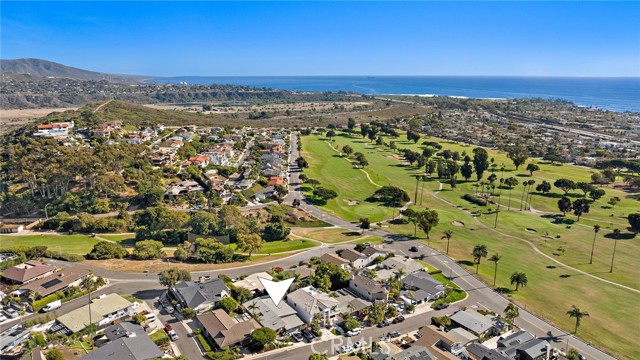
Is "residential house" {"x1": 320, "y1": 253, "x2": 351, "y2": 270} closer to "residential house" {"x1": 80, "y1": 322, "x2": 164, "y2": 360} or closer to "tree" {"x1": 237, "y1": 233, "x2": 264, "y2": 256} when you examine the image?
"tree" {"x1": 237, "y1": 233, "x2": 264, "y2": 256}

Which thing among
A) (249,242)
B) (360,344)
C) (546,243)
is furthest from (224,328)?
(546,243)

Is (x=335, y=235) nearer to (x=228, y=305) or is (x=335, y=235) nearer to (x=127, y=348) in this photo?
(x=228, y=305)

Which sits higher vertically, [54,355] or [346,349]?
[54,355]

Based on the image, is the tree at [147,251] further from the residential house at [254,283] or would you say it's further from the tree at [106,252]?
the residential house at [254,283]

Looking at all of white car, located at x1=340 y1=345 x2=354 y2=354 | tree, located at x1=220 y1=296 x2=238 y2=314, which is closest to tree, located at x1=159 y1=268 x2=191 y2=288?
tree, located at x1=220 y1=296 x2=238 y2=314

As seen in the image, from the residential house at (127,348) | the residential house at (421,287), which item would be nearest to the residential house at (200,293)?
the residential house at (127,348)

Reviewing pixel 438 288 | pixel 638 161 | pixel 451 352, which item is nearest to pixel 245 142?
pixel 438 288

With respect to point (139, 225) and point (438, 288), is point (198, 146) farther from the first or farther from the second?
point (438, 288)
